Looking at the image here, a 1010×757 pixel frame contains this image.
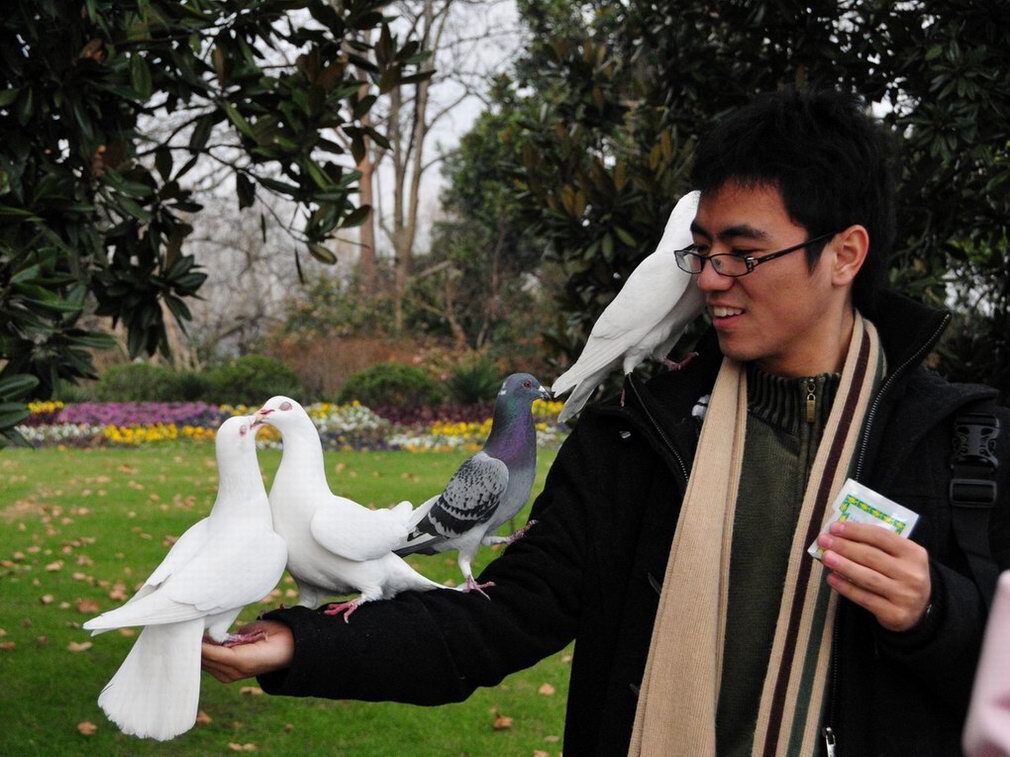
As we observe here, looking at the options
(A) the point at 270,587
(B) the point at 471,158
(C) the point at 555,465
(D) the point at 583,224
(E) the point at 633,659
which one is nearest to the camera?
(A) the point at 270,587

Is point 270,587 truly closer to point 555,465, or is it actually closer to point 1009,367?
point 555,465

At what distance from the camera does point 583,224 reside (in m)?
3.83

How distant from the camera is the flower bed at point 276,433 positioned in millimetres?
12305

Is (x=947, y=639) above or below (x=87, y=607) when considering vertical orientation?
above

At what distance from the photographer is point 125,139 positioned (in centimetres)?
328

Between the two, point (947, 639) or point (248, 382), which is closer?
point (947, 639)

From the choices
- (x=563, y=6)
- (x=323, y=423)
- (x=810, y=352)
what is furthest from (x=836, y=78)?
(x=563, y=6)

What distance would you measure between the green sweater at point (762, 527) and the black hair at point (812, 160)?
274 mm

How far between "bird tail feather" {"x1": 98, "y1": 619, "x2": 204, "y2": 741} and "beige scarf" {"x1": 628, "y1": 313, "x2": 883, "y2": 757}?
76cm

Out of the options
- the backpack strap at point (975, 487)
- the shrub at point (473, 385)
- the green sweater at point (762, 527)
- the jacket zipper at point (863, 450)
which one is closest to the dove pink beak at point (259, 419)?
the green sweater at point (762, 527)

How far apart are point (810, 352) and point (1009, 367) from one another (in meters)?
3.09

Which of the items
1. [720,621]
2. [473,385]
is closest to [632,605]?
[720,621]

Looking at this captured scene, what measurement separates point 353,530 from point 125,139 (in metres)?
2.28

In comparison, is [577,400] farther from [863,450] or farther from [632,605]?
[863,450]
